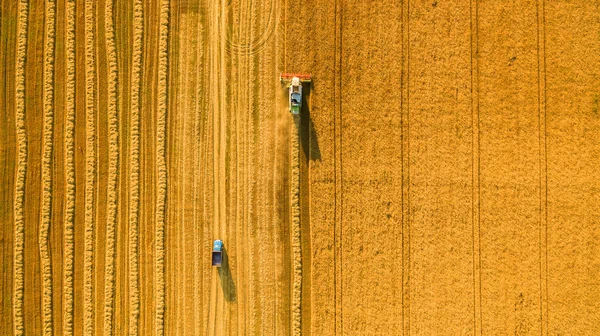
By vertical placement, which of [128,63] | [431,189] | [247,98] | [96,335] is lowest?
[96,335]

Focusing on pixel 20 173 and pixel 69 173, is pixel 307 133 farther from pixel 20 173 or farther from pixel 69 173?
pixel 20 173

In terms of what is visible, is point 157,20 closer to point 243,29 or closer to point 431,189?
point 243,29

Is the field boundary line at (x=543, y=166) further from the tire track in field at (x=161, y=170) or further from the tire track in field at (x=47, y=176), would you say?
the tire track in field at (x=47, y=176)

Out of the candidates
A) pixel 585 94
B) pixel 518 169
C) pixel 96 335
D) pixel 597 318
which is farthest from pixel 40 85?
pixel 597 318

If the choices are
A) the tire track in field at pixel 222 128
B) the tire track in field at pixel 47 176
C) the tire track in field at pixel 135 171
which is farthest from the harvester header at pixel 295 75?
the tire track in field at pixel 47 176

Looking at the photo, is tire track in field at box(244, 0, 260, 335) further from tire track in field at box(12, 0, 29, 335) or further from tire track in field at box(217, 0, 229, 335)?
tire track in field at box(12, 0, 29, 335)
